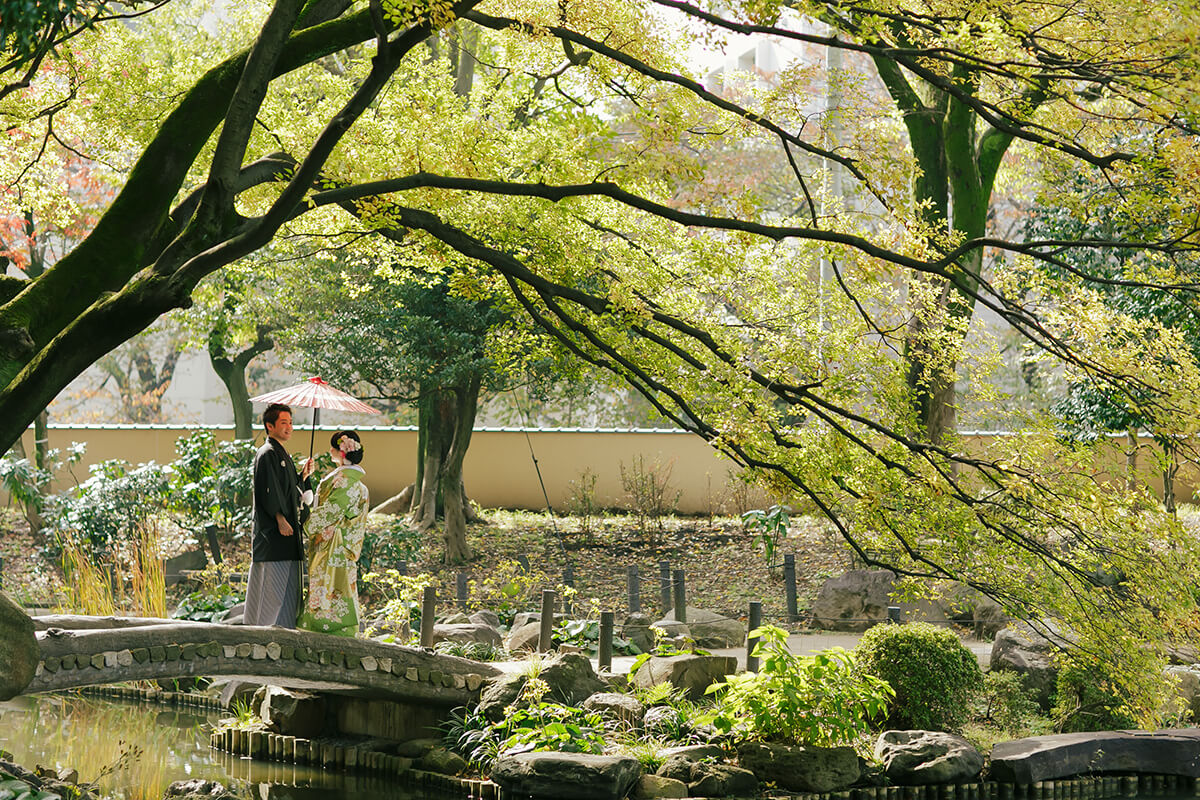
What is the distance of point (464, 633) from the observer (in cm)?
988

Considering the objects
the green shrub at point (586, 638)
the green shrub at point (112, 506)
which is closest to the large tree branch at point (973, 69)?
the green shrub at point (586, 638)

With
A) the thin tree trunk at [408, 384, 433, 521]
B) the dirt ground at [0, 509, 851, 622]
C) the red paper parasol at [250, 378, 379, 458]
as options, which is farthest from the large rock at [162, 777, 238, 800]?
the thin tree trunk at [408, 384, 433, 521]

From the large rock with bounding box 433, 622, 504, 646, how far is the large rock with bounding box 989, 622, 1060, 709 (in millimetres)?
4244

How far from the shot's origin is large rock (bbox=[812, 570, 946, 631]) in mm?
12172

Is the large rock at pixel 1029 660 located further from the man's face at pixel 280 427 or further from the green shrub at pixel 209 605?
the green shrub at pixel 209 605

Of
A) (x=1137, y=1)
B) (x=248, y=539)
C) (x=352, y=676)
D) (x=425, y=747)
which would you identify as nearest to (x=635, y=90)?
(x=1137, y=1)

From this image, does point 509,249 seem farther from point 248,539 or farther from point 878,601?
point 248,539

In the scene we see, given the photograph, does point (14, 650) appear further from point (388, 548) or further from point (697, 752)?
point (388, 548)

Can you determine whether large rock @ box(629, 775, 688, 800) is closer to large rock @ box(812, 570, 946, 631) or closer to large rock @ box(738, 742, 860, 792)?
large rock @ box(738, 742, 860, 792)

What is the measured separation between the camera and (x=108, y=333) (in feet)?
18.4

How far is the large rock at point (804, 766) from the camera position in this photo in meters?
7.04

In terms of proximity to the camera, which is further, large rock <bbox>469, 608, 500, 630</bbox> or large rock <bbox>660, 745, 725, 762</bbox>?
large rock <bbox>469, 608, 500, 630</bbox>

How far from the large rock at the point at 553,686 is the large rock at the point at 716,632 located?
2959mm

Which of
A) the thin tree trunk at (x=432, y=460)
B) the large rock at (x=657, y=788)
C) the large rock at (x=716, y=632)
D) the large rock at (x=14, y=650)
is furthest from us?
the thin tree trunk at (x=432, y=460)
